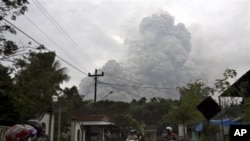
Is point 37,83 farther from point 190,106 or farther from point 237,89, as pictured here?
point 237,89

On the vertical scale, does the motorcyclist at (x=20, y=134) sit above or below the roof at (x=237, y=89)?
below

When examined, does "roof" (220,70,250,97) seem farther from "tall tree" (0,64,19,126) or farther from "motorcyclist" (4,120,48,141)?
"motorcyclist" (4,120,48,141)

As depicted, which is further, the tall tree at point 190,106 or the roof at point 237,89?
the tall tree at point 190,106

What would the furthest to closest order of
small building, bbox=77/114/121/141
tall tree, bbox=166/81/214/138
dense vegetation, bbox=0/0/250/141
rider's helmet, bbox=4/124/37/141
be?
small building, bbox=77/114/121/141, tall tree, bbox=166/81/214/138, dense vegetation, bbox=0/0/250/141, rider's helmet, bbox=4/124/37/141

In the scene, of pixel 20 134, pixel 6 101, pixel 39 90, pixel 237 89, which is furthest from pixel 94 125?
pixel 20 134

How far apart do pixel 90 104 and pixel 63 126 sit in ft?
116

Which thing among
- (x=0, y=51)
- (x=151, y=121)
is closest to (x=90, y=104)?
(x=151, y=121)

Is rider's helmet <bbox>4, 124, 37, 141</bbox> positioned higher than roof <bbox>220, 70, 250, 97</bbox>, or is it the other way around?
roof <bbox>220, 70, 250, 97</bbox>

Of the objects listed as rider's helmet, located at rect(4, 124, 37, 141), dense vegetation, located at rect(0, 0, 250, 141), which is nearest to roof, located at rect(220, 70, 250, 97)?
dense vegetation, located at rect(0, 0, 250, 141)

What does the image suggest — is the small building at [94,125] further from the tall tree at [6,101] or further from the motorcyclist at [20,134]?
the motorcyclist at [20,134]

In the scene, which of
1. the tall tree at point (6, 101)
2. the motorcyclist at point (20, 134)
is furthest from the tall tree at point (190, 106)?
the motorcyclist at point (20, 134)

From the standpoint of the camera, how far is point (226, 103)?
19906 mm

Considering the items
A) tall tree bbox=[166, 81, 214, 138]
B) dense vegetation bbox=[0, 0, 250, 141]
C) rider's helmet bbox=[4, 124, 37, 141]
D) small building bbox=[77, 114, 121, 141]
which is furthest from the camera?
small building bbox=[77, 114, 121, 141]

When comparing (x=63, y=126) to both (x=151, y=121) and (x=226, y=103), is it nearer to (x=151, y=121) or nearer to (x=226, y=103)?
(x=226, y=103)
